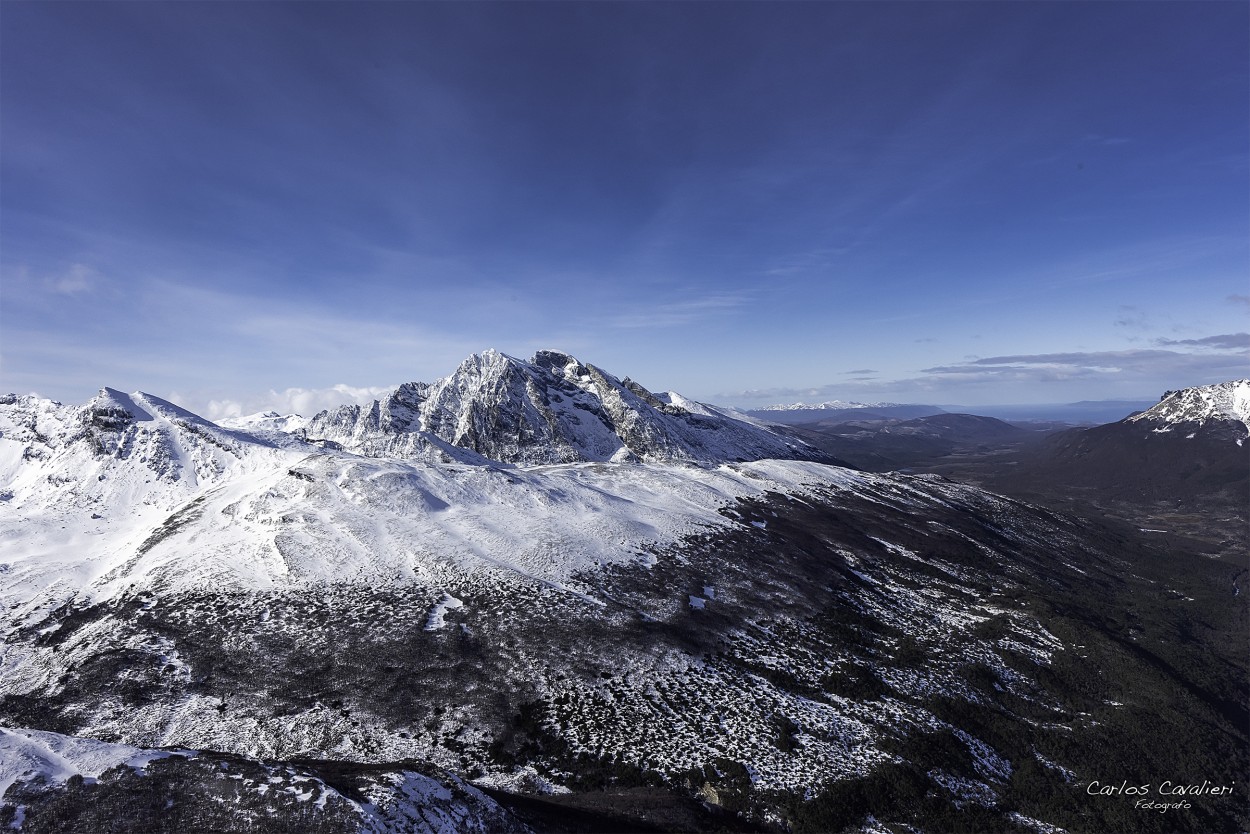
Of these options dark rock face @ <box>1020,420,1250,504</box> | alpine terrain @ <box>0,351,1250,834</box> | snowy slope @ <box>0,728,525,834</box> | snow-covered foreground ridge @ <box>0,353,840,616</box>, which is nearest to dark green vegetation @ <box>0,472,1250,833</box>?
alpine terrain @ <box>0,351,1250,834</box>

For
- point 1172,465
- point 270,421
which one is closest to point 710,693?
point 270,421

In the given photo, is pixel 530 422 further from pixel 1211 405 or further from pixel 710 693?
pixel 1211 405

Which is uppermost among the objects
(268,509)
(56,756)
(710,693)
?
(268,509)

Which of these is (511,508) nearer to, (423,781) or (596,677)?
(596,677)

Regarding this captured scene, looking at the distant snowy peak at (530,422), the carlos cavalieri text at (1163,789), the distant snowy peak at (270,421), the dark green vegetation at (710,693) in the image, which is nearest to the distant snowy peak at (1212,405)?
the distant snowy peak at (530,422)

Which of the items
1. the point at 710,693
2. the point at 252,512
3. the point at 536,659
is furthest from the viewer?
the point at 252,512

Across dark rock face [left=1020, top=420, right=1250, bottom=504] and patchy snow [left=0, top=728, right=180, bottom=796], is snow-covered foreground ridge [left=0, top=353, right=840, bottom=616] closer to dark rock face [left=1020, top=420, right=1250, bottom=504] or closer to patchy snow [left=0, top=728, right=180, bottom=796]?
patchy snow [left=0, top=728, right=180, bottom=796]
